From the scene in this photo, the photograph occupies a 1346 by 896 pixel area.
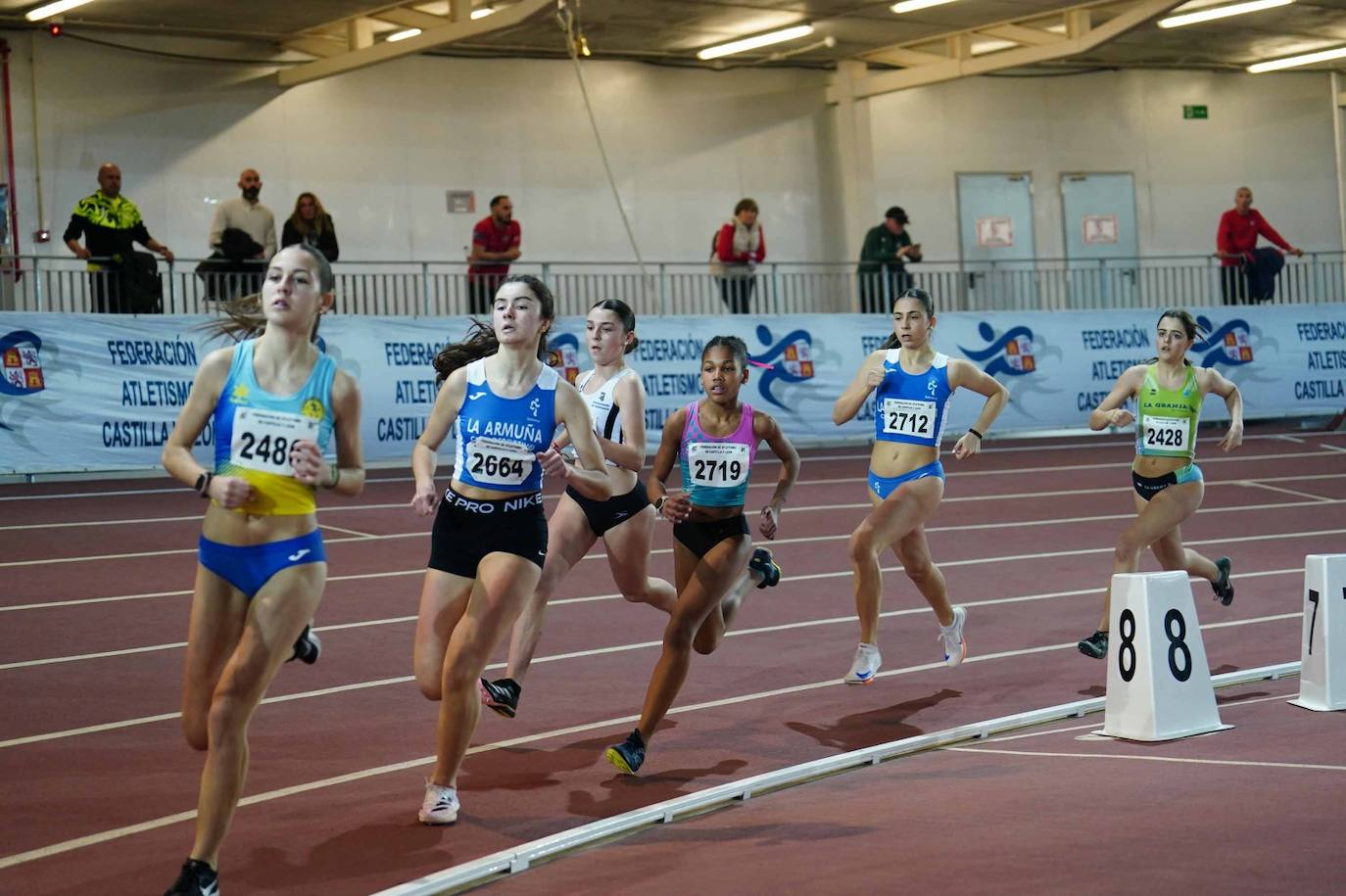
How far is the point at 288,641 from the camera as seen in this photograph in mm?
5320

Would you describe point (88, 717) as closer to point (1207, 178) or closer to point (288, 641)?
point (288, 641)

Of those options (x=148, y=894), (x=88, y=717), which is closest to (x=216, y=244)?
(x=88, y=717)

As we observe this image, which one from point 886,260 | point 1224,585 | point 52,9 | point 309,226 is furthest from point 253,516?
point 886,260

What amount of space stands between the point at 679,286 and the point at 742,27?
158 inches

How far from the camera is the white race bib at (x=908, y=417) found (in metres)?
9.62

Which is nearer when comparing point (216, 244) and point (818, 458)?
point (216, 244)

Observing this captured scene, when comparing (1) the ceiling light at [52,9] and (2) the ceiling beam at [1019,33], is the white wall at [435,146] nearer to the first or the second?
(1) the ceiling light at [52,9]

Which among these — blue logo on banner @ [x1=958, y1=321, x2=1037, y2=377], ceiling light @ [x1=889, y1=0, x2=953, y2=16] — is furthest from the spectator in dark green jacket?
ceiling light @ [x1=889, y1=0, x2=953, y2=16]

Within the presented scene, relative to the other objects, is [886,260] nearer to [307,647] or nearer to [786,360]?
[786,360]

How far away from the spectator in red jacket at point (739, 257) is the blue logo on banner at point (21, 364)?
31.1ft

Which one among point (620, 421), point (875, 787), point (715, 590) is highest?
point (620, 421)

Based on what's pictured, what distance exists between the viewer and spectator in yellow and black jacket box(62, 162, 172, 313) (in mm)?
17984

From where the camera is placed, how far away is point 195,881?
5051mm

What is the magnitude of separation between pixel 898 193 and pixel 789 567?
16193 millimetres
